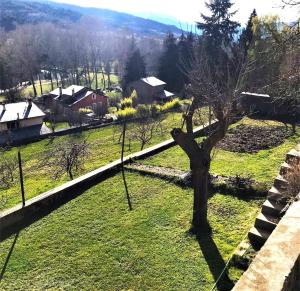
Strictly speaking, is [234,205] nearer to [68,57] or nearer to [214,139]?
[214,139]

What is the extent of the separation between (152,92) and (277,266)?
38101 millimetres

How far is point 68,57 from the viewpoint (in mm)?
73375

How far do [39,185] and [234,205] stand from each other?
7.88 meters

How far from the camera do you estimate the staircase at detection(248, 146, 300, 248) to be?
6324 mm

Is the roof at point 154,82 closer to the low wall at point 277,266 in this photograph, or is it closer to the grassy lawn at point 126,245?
the grassy lawn at point 126,245

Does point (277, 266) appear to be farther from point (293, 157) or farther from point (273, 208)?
point (293, 157)

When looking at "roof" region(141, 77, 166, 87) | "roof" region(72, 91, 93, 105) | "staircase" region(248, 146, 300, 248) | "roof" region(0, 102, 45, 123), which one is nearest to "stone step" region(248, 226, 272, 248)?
"staircase" region(248, 146, 300, 248)

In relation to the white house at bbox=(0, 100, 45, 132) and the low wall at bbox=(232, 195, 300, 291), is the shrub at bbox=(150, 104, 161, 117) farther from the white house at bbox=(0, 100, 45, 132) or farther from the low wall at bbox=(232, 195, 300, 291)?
the low wall at bbox=(232, 195, 300, 291)

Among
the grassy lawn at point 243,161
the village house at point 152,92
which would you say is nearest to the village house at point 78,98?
the village house at point 152,92

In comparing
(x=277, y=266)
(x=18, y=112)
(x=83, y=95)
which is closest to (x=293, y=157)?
(x=277, y=266)

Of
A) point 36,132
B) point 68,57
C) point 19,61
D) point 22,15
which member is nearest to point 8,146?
point 36,132

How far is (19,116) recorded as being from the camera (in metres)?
30.5

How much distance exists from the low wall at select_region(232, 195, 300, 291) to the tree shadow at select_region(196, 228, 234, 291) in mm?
2140

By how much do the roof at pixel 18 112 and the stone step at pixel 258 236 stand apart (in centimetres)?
2716
